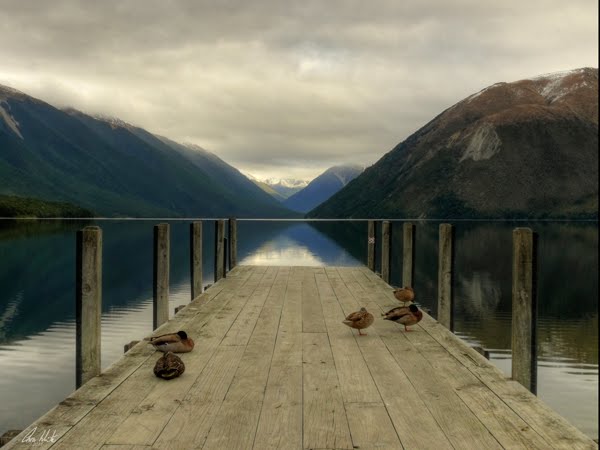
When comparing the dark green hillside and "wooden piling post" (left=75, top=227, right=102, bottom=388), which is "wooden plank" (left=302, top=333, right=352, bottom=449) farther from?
the dark green hillside

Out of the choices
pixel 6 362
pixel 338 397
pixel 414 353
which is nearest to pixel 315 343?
pixel 414 353

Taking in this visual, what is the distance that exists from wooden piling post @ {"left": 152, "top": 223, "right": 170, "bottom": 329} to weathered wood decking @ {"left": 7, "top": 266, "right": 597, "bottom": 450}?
1507 millimetres

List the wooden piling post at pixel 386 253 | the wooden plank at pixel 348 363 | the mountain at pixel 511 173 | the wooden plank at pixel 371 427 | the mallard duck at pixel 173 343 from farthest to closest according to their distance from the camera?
the mountain at pixel 511 173
the wooden piling post at pixel 386 253
the mallard duck at pixel 173 343
the wooden plank at pixel 348 363
the wooden plank at pixel 371 427

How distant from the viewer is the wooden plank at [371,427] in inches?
190

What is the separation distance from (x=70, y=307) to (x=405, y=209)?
166m

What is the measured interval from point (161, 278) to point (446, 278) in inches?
222

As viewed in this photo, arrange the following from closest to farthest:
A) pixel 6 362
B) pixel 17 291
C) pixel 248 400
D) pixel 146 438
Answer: pixel 146 438 → pixel 248 400 → pixel 6 362 → pixel 17 291

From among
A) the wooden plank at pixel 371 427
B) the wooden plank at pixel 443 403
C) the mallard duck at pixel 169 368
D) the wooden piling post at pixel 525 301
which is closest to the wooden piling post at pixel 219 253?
the wooden plank at pixel 443 403

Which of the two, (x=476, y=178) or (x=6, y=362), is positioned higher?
(x=476, y=178)

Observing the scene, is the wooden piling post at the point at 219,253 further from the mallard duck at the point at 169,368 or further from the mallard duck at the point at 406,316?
the mallard duck at the point at 169,368

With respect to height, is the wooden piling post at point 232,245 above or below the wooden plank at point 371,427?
above

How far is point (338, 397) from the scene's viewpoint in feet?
19.7

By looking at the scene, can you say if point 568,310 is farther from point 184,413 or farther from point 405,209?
point 405,209

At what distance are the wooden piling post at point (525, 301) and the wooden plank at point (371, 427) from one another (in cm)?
241
